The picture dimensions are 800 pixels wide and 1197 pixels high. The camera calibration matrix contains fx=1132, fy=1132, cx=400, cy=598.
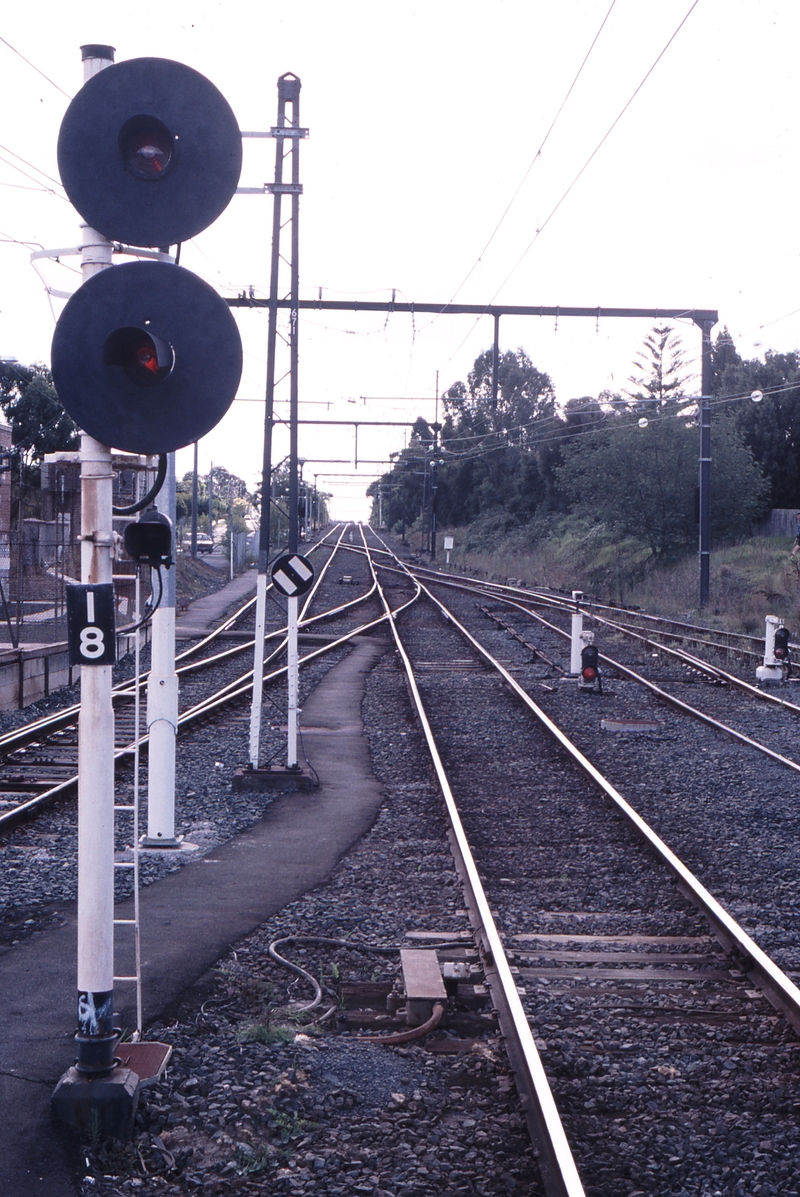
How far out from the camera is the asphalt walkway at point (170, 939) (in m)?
3.94

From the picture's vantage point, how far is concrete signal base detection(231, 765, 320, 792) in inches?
412

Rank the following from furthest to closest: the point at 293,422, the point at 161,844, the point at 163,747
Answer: the point at 293,422, the point at 163,747, the point at 161,844

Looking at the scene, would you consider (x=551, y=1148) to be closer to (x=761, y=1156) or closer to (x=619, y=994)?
(x=761, y=1156)

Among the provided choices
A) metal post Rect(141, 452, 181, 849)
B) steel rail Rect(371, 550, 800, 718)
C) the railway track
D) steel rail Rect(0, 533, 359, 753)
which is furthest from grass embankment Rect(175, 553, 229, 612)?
the railway track

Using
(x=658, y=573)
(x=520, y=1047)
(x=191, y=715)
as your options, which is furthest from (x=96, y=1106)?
(x=658, y=573)

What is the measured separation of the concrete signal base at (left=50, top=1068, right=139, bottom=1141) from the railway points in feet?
0.38

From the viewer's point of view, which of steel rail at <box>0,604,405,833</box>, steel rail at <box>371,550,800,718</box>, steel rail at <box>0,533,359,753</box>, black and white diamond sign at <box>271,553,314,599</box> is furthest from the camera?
steel rail at <box>371,550,800,718</box>

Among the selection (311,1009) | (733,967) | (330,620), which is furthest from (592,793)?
(330,620)

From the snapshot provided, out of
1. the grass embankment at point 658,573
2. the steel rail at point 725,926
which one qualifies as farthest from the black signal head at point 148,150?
the grass embankment at point 658,573

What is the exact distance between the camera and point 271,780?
10500 mm

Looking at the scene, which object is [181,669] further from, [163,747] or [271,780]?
[163,747]

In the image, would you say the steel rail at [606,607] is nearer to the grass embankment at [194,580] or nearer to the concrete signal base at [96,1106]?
the grass embankment at [194,580]

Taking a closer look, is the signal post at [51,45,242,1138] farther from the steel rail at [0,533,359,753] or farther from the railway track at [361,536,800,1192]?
the steel rail at [0,533,359,753]

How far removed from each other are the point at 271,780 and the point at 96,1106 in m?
6.54
